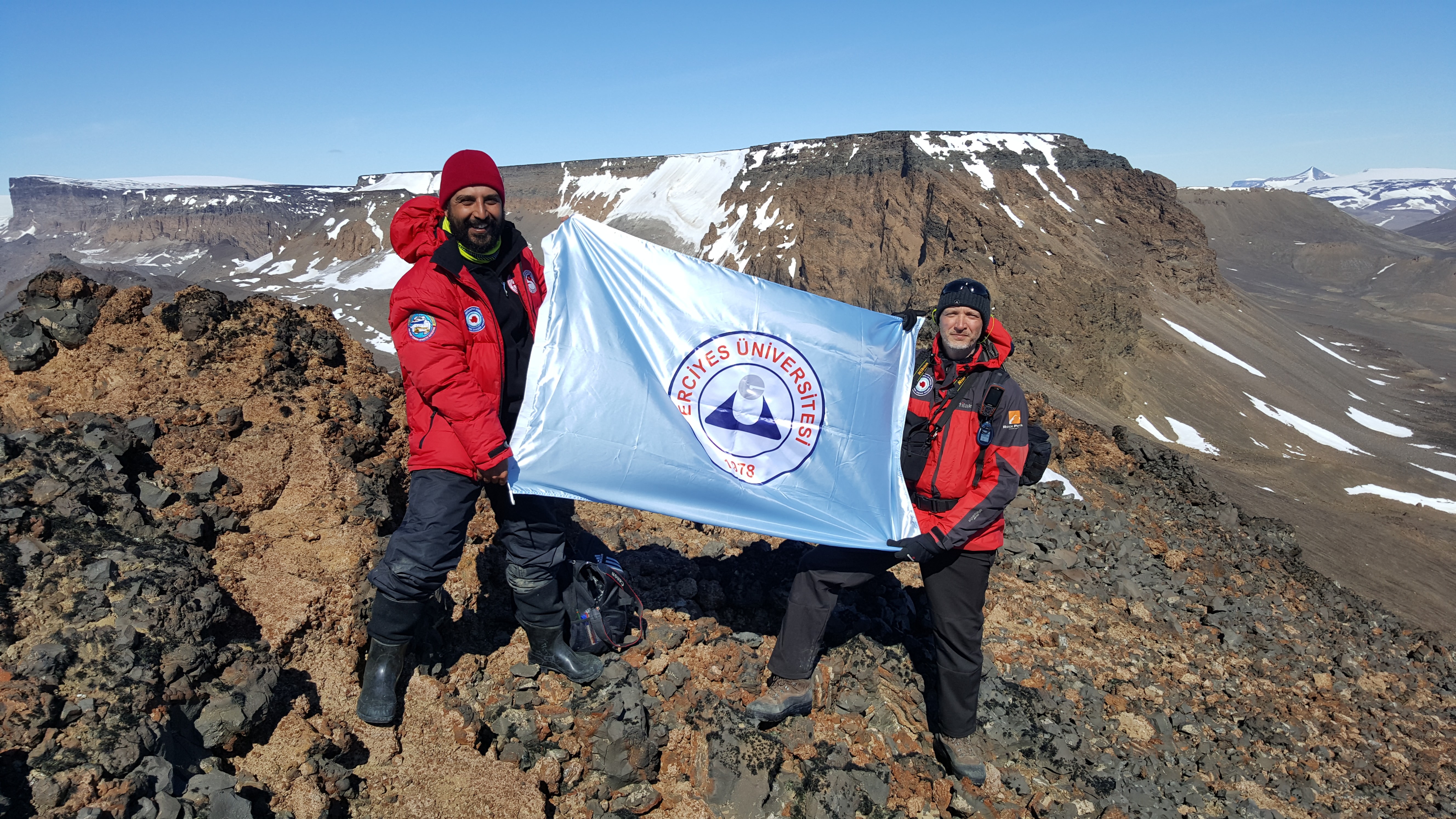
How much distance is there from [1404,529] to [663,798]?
22.8 meters

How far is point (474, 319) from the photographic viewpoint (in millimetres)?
3053

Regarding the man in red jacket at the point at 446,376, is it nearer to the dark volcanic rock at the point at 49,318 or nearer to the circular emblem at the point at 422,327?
the circular emblem at the point at 422,327

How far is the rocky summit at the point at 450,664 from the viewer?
2750mm

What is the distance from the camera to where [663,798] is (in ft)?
10.6

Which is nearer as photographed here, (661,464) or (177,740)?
(177,740)

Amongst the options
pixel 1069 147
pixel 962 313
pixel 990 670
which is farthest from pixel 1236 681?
pixel 1069 147

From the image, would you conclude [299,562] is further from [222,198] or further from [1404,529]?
[222,198]

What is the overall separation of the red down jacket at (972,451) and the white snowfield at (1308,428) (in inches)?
1168

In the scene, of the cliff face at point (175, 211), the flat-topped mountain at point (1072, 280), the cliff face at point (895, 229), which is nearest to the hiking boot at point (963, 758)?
the cliff face at point (895, 229)

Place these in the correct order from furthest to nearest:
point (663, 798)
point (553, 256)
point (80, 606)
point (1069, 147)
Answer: point (1069, 147) → point (553, 256) → point (663, 798) → point (80, 606)

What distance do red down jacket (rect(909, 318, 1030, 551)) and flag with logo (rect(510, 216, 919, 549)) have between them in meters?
0.16

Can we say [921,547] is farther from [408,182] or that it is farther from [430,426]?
[408,182]

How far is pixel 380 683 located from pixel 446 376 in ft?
4.55

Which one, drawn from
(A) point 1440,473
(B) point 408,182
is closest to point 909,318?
(A) point 1440,473
